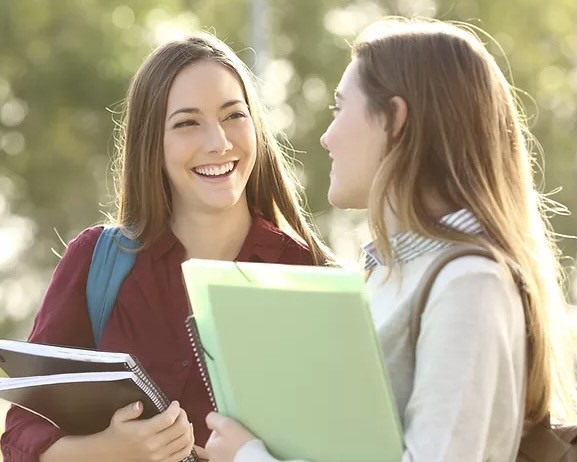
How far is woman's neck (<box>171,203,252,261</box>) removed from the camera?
11.1ft

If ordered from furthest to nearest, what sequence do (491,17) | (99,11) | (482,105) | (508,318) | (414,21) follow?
(491,17), (99,11), (414,21), (482,105), (508,318)

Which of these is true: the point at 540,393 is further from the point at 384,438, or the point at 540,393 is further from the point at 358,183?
the point at 358,183

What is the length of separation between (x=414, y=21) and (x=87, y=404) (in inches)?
40.8

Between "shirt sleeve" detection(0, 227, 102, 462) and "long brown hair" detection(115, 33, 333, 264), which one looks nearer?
"shirt sleeve" detection(0, 227, 102, 462)

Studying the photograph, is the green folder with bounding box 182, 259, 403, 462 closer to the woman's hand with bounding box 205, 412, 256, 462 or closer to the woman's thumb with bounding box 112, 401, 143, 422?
the woman's hand with bounding box 205, 412, 256, 462

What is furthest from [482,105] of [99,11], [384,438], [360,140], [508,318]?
[99,11]

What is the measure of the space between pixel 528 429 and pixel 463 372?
263mm

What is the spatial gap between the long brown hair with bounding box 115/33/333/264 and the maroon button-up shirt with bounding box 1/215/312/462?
99mm

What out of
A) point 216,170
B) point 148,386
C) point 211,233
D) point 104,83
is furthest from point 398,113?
point 104,83

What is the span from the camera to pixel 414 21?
2.61 meters

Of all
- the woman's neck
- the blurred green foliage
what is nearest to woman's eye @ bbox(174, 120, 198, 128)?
the woman's neck

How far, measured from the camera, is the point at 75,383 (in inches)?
106

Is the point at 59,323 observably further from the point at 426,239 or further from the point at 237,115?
the point at 426,239

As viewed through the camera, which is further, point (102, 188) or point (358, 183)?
point (102, 188)
